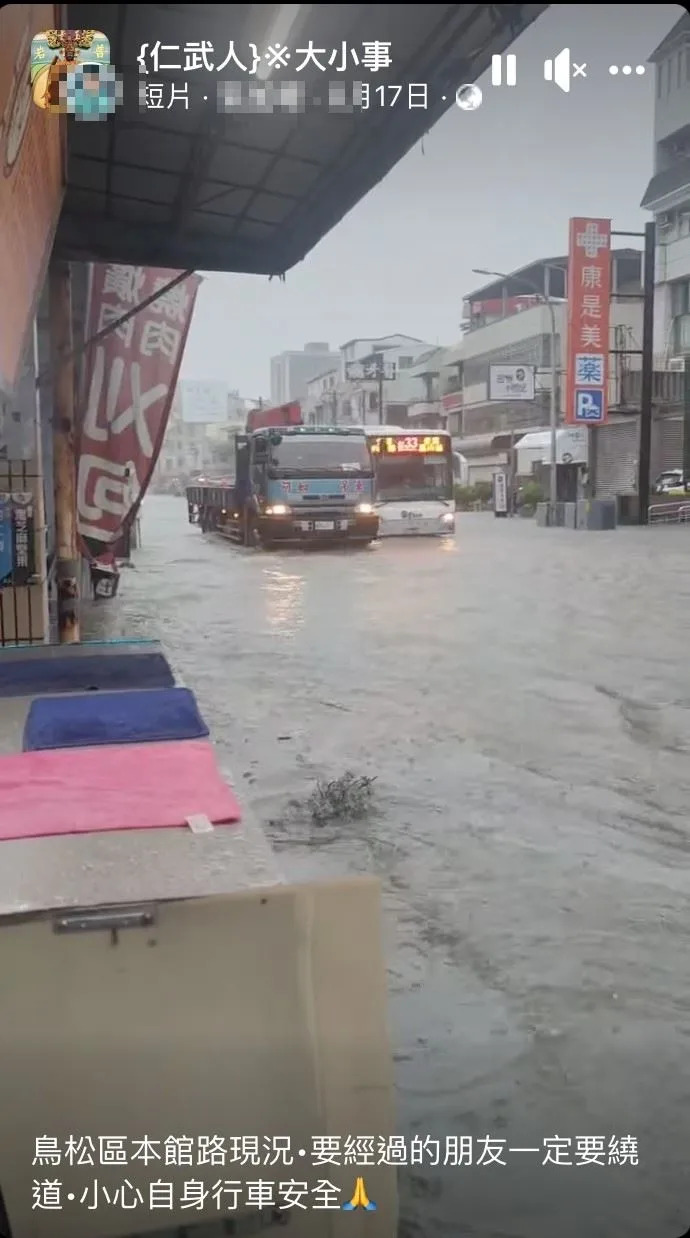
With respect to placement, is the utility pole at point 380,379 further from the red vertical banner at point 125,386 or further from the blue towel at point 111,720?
the blue towel at point 111,720

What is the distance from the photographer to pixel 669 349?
33250mm

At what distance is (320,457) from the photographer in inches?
745

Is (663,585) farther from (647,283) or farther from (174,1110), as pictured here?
(647,283)

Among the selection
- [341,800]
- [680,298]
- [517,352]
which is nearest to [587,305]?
[680,298]

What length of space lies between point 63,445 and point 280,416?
1666 cm

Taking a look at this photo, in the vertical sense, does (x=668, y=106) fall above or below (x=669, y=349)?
below

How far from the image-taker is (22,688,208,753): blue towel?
2254 mm

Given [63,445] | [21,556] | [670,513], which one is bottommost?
[21,556]

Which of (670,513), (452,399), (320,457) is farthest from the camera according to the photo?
(452,399)

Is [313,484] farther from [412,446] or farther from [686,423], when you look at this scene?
[686,423]

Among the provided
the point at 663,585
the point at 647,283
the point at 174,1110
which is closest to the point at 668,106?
the point at 174,1110

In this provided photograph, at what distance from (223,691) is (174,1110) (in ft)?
18.2

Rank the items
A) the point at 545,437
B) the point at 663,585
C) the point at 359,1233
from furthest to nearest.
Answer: the point at 545,437
the point at 663,585
the point at 359,1233

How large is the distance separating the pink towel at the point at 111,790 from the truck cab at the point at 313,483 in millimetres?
16832
